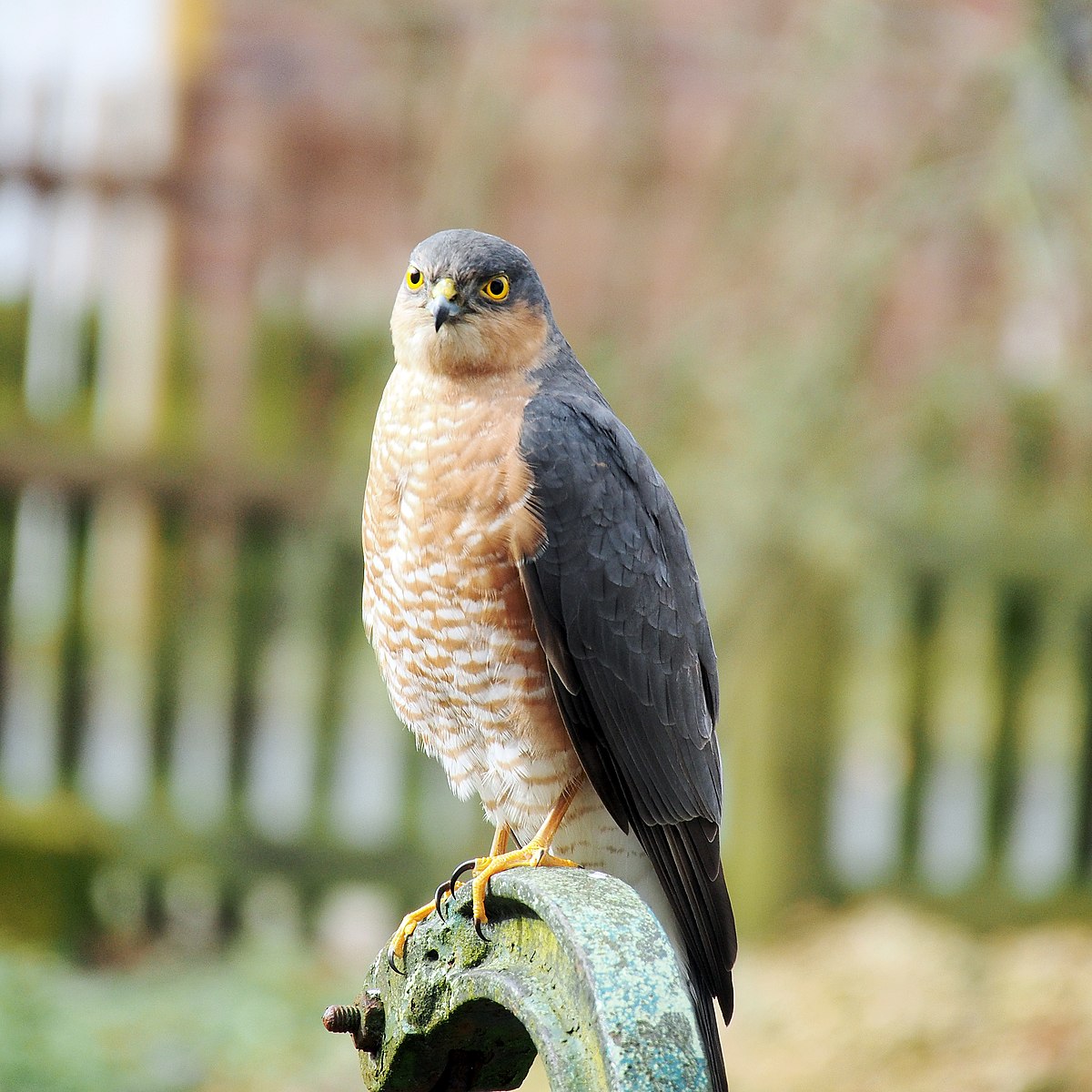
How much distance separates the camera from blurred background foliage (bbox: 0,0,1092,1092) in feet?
15.0

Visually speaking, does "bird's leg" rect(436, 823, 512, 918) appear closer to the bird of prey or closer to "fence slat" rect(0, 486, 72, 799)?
the bird of prey

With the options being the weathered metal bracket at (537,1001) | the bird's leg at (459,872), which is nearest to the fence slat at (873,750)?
the bird's leg at (459,872)

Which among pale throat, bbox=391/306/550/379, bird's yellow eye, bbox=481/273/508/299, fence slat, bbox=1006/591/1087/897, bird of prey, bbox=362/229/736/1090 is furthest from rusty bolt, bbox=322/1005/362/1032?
fence slat, bbox=1006/591/1087/897

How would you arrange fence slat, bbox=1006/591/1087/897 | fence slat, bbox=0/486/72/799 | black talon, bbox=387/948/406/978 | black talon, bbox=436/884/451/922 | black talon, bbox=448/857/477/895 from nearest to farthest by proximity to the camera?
black talon, bbox=387/948/406/978 → black talon, bbox=436/884/451/922 → black talon, bbox=448/857/477/895 → fence slat, bbox=1006/591/1087/897 → fence slat, bbox=0/486/72/799

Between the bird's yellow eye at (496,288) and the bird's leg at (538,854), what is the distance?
761 mm

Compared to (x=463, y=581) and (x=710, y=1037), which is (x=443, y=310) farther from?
(x=710, y=1037)

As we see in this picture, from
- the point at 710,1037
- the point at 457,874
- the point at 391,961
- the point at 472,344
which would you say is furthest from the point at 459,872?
the point at 472,344

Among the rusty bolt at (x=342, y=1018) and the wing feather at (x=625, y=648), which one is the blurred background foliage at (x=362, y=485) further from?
the rusty bolt at (x=342, y=1018)

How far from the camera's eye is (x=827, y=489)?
4348 mm

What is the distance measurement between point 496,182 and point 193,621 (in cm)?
204

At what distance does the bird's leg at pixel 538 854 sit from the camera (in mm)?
1935

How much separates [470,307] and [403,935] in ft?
3.10

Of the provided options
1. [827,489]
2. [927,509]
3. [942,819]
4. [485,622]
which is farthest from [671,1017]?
[942,819]

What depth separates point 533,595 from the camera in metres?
2.09
